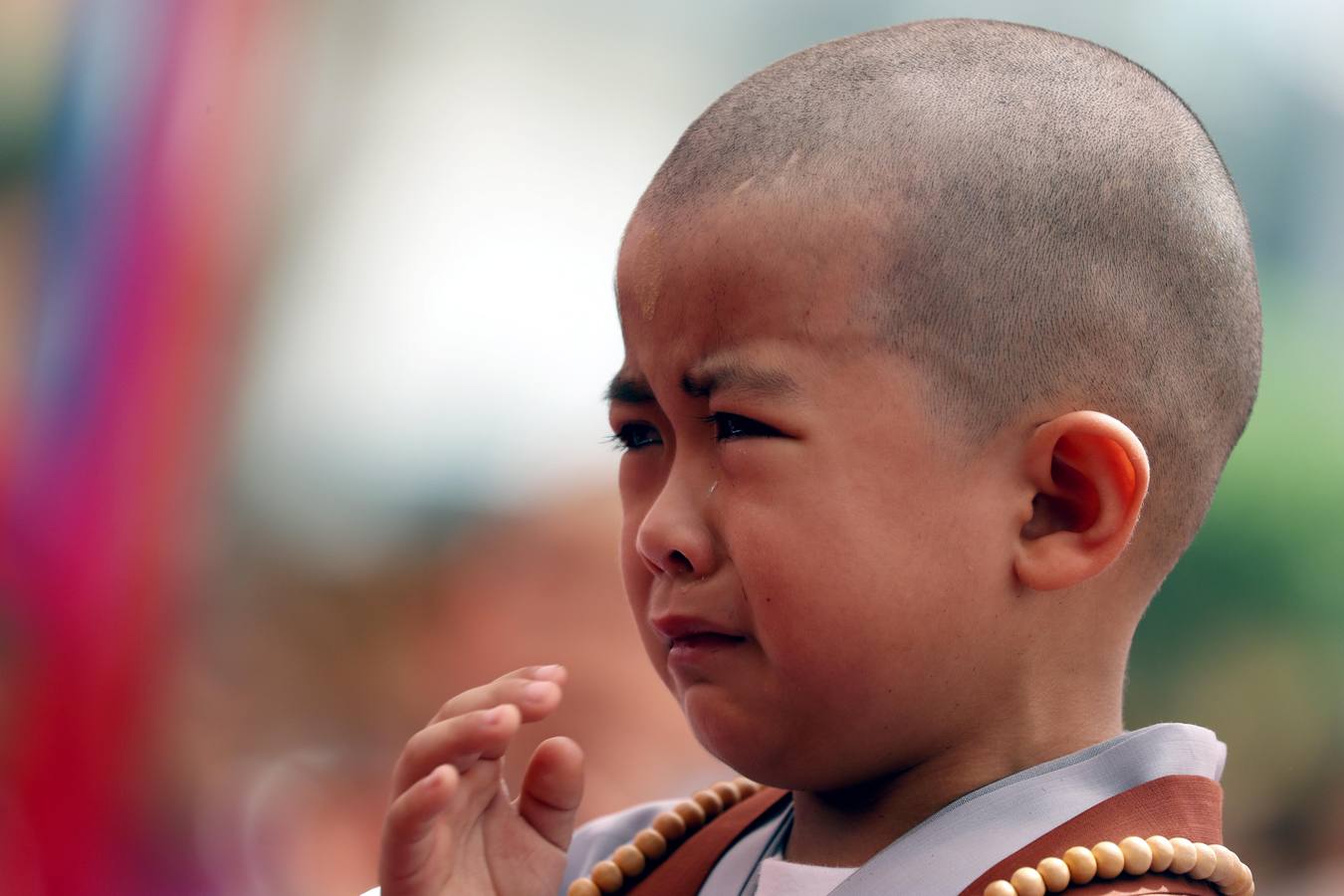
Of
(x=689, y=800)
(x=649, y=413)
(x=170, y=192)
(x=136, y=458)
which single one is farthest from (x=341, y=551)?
(x=649, y=413)

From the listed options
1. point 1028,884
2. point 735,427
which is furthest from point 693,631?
point 1028,884

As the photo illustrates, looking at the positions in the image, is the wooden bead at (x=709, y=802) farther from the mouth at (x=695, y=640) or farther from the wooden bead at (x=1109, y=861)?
the wooden bead at (x=1109, y=861)

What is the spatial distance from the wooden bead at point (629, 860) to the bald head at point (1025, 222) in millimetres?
353

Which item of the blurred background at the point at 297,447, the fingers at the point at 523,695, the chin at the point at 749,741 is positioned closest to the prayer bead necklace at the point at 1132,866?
the chin at the point at 749,741

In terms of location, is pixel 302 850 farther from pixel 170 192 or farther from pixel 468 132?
pixel 468 132

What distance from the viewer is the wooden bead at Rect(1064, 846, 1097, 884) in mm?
693

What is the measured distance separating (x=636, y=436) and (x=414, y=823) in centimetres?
26

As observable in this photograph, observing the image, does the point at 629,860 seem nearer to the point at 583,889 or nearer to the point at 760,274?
the point at 583,889

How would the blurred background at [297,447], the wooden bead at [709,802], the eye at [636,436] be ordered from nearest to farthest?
the eye at [636,436]
the wooden bead at [709,802]
the blurred background at [297,447]

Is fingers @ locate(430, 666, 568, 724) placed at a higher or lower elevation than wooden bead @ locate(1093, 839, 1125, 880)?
higher

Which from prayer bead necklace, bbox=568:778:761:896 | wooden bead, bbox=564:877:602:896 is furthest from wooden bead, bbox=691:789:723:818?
wooden bead, bbox=564:877:602:896

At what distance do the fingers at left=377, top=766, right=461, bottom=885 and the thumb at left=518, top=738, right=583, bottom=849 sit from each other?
0.07 m

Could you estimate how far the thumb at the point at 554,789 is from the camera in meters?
0.87

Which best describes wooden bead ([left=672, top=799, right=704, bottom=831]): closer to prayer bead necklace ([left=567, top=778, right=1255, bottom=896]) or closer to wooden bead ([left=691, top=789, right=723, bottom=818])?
wooden bead ([left=691, top=789, right=723, bottom=818])
